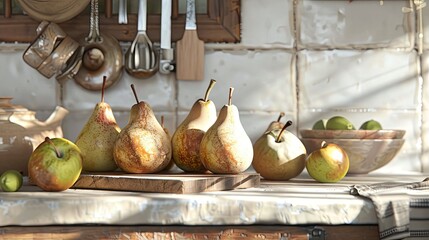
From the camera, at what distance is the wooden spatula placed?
2166 millimetres

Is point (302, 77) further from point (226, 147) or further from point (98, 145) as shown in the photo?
point (98, 145)

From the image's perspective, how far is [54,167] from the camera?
5.27 ft

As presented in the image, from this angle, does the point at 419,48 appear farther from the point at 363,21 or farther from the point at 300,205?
the point at 300,205

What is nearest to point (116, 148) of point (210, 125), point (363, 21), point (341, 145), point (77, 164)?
point (77, 164)

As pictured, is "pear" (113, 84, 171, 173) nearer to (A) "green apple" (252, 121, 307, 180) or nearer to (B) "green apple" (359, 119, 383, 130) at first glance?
(A) "green apple" (252, 121, 307, 180)

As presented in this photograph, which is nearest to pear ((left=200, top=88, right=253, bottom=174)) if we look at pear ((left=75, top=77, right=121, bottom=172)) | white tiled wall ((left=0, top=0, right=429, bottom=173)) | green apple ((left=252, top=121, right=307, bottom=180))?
green apple ((left=252, top=121, right=307, bottom=180))

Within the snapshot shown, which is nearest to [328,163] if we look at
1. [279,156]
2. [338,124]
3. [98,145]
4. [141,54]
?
[279,156]

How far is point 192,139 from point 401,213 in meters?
0.53

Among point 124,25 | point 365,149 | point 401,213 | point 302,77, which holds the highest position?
point 124,25

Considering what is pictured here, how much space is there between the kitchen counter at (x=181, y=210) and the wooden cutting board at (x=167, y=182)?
4 cm

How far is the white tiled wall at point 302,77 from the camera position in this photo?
87.1 inches

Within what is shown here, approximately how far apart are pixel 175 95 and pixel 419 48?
75 centimetres

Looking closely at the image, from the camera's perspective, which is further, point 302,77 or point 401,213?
point 302,77

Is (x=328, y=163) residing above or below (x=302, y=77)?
below
